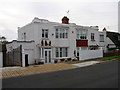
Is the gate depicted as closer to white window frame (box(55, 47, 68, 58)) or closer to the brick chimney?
white window frame (box(55, 47, 68, 58))

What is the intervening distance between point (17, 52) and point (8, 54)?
12.7 feet

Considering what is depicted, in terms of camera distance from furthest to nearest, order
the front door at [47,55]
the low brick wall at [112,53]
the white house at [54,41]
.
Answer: the low brick wall at [112,53] → the front door at [47,55] → the white house at [54,41]

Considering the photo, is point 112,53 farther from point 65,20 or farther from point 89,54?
point 65,20

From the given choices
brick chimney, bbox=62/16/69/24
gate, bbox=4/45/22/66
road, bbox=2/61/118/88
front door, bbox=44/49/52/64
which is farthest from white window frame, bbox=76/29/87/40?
road, bbox=2/61/118/88

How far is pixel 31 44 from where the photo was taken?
17.3 m

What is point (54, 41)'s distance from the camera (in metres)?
19.1

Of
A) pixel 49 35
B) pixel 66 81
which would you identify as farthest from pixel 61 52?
pixel 66 81

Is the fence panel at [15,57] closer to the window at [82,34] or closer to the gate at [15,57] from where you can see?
the gate at [15,57]

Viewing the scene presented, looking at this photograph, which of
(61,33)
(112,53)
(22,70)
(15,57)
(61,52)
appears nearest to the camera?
(22,70)

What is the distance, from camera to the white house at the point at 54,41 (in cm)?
1745

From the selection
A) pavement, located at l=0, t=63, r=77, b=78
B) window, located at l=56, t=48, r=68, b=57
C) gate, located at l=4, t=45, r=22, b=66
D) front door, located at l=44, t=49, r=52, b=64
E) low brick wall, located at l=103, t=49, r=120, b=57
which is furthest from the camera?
low brick wall, located at l=103, t=49, r=120, b=57

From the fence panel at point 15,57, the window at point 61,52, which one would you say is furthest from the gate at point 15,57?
the window at point 61,52

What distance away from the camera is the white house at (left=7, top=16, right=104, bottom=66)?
17.5 m

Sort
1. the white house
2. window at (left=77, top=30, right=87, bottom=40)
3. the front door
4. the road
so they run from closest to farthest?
the road < the white house < the front door < window at (left=77, top=30, right=87, bottom=40)
